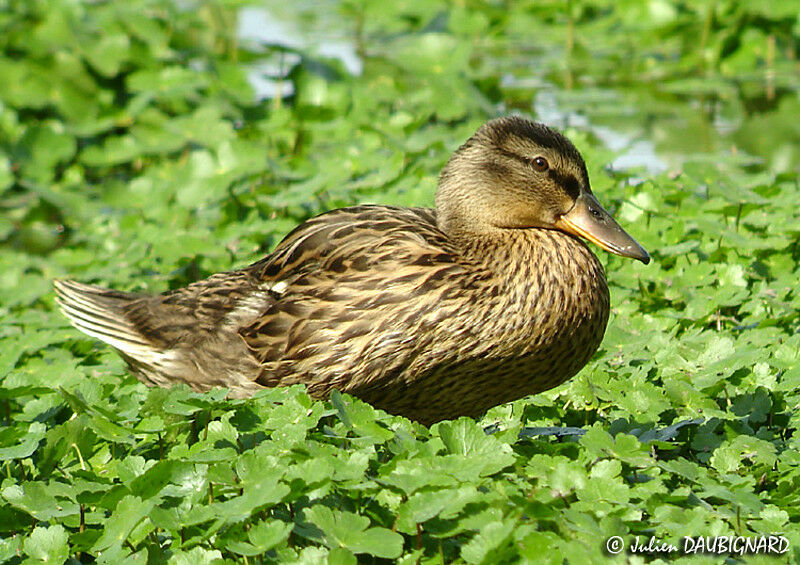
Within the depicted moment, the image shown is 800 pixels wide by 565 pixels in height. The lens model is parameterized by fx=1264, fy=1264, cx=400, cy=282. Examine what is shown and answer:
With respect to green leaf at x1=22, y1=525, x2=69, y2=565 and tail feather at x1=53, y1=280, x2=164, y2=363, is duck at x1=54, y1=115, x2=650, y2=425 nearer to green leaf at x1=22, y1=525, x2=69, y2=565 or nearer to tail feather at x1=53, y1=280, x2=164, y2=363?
tail feather at x1=53, y1=280, x2=164, y2=363

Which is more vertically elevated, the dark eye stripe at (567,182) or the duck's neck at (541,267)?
the dark eye stripe at (567,182)

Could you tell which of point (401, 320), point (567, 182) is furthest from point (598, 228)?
point (401, 320)

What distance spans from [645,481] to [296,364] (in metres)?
1.40

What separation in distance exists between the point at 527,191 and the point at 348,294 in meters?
0.79

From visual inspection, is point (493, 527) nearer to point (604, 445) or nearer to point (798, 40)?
point (604, 445)

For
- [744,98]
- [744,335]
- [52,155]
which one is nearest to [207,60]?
[52,155]

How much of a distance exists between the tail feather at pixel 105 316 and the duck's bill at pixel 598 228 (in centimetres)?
170

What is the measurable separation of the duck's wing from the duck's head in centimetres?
17

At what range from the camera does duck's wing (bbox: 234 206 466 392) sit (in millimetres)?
4449

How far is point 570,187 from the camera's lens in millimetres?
4770

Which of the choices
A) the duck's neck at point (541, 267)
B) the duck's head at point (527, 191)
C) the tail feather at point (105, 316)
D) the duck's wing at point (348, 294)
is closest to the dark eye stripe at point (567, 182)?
the duck's head at point (527, 191)

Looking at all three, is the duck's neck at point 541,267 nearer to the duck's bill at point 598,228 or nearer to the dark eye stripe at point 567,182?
the duck's bill at point 598,228

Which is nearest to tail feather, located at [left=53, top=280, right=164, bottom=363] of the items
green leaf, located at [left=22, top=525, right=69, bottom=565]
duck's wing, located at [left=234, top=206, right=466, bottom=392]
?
duck's wing, located at [left=234, top=206, right=466, bottom=392]

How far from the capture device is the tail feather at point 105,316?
201 inches
